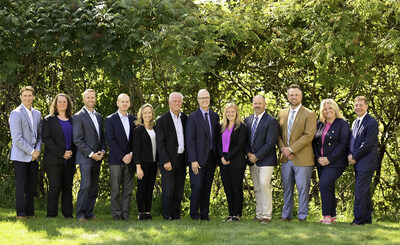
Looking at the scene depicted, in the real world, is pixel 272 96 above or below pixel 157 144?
above

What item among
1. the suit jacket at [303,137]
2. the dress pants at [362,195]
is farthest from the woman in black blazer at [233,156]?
the dress pants at [362,195]

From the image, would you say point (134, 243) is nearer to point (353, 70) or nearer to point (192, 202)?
point (192, 202)

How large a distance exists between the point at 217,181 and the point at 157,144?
3436 mm

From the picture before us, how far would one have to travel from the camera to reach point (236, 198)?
788 centimetres

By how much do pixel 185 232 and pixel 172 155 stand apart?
156 centimetres

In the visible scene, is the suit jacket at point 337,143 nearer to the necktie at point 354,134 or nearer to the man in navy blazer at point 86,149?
the necktie at point 354,134

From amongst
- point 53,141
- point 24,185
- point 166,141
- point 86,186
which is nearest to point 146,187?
point 166,141

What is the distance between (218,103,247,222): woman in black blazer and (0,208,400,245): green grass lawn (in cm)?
38

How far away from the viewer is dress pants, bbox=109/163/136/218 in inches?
313

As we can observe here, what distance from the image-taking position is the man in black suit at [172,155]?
309 inches

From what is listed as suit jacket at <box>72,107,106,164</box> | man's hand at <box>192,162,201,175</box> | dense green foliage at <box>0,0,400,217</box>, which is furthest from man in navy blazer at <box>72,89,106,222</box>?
man's hand at <box>192,162,201,175</box>

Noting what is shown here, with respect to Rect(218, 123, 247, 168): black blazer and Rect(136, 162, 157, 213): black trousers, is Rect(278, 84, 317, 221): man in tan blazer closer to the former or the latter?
Rect(218, 123, 247, 168): black blazer

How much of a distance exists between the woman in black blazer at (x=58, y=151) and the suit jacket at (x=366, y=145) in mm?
4080

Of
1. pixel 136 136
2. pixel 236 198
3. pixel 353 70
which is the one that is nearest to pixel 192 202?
pixel 236 198
